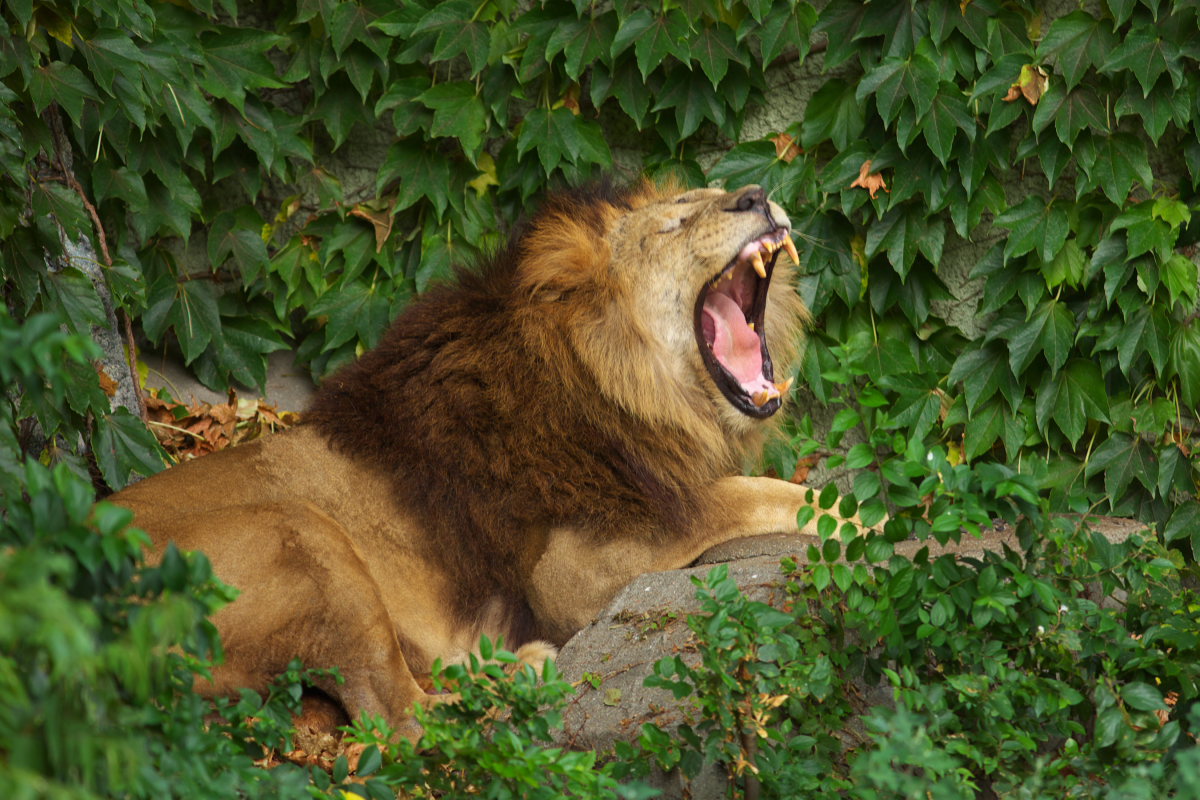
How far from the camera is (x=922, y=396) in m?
4.91

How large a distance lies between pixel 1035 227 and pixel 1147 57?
2.37 ft

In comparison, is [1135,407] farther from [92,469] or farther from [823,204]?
[92,469]

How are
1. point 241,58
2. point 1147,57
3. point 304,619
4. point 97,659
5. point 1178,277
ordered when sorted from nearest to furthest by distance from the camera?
point 97,659 < point 304,619 < point 1147,57 < point 1178,277 < point 241,58

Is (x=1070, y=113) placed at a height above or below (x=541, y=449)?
above

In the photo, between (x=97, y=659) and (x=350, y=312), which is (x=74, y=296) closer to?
(x=350, y=312)

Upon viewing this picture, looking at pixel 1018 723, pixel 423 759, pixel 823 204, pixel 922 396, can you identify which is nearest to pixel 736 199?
pixel 823 204

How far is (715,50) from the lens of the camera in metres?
4.88

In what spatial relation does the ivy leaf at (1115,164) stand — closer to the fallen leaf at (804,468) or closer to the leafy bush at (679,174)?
the leafy bush at (679,174)

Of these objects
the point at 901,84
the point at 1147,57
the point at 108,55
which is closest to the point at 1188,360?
the point at 1147,57

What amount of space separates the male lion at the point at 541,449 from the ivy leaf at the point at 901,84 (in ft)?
3.60

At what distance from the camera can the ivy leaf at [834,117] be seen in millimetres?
4902

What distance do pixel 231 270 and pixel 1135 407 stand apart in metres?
3.92

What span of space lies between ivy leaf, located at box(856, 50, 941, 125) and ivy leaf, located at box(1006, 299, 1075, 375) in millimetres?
925

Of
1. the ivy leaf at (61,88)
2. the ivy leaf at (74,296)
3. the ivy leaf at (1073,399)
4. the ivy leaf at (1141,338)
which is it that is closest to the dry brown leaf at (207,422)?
the ivy leaf at (74,296)
